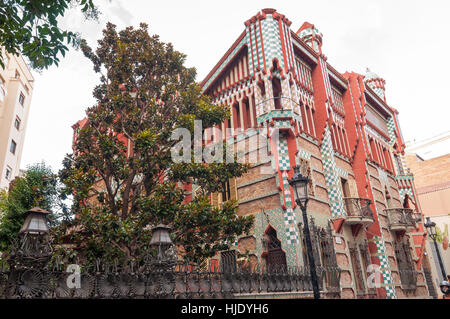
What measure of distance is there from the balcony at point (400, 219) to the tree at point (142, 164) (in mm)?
13878

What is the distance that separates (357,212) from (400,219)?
592 centimetres

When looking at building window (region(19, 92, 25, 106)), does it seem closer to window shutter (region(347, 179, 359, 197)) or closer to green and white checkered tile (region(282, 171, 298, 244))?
green and white checkered tile (region(282, 171, 298, 244))

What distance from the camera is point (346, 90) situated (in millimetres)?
20859

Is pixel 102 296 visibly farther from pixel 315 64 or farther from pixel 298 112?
→ pixel 315 64

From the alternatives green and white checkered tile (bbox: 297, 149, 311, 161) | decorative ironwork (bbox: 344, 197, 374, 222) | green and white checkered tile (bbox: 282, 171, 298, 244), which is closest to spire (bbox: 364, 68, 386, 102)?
decorative ironwork (bbox: 344, 197, 374, 222)

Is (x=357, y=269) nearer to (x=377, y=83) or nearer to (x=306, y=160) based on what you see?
(x=306, y=160)

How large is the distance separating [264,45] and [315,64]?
14.1ft

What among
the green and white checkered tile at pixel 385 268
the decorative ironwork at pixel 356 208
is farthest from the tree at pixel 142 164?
the green and white checkered tile at pixel 385 268

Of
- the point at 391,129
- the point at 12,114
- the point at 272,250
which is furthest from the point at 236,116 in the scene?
the point at 12,114

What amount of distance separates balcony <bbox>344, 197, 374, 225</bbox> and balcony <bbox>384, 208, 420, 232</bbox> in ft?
14.8

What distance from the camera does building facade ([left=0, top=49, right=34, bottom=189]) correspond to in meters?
27.9

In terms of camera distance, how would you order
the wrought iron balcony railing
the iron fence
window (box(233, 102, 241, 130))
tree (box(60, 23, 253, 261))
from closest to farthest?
the iron fence < tree (box(60, 23, 253, 261)) < window (box(233, 102, 241, 130)) < the wrought iron balcony railing

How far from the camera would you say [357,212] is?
16109mm

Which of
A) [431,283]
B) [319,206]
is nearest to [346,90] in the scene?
[319,206]
